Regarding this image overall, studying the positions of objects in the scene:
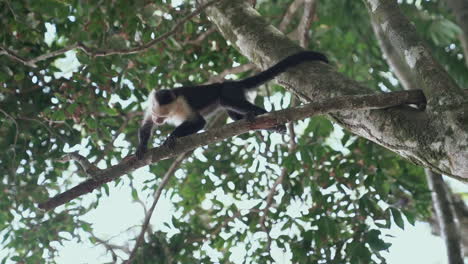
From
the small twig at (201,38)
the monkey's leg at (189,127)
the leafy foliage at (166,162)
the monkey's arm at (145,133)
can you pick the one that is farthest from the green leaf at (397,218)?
the small twig at (201,38)

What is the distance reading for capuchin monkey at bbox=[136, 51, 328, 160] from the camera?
15.2ft

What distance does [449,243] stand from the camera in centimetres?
376

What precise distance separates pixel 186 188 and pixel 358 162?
1976 millimetres

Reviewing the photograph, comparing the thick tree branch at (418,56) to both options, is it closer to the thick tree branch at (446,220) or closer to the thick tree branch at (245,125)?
the thick tree branch at (245,125)

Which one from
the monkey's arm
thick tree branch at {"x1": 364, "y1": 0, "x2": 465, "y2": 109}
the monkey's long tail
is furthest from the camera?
the monkey's arm

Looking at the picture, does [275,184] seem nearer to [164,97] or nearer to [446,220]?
[164,97]

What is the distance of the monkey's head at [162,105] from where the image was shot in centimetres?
480

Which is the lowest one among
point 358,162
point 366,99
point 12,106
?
point 366,99

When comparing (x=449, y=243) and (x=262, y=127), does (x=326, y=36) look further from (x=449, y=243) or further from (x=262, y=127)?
(x=262, y=127)

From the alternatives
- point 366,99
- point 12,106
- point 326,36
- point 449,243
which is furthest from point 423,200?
point 12,106

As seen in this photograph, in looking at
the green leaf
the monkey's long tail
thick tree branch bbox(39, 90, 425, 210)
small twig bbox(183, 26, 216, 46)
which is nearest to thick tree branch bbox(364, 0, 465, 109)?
thick tree branch bbox(39, 90, 425, 210)

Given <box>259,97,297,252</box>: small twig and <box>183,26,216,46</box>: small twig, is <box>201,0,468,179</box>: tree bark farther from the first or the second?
<box>183,26,216,46</box>: small twig

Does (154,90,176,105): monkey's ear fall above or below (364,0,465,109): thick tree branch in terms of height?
above

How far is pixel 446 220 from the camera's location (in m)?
3.94
